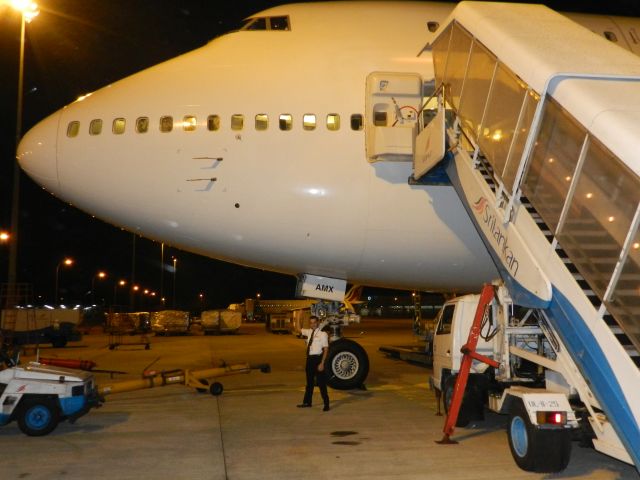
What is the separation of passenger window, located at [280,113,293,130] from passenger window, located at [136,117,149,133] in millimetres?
2105

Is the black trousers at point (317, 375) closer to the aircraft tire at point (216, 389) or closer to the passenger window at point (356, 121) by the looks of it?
the aircraft tire at point (216, 389)

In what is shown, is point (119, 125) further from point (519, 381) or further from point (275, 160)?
point (519, 381)

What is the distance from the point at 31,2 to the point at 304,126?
14476 mm

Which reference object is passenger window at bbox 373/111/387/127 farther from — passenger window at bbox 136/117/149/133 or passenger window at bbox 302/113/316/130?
passenger window at bbox 136/117/149/133

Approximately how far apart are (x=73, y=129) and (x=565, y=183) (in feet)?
25.1

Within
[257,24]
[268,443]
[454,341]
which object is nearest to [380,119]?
[257,24]

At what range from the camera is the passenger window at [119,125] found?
32.0ft

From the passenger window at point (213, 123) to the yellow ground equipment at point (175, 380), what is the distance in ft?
13.3

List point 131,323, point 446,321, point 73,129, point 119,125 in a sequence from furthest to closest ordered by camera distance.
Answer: point 131,323 < point 73,129 < point 119,125 < point 446,321

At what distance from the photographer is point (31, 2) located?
774 inches

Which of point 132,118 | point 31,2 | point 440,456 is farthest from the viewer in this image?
point 31,2

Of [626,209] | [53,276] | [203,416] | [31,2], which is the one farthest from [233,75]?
[53,276]

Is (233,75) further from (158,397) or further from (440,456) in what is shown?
(440,456)

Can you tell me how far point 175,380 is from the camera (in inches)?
404
